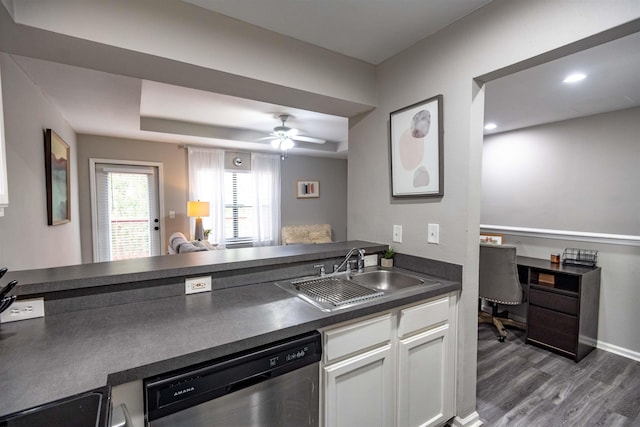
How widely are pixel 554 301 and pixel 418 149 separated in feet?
6.85

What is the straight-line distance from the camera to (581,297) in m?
2.47

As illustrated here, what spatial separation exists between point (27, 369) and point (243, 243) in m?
4.77

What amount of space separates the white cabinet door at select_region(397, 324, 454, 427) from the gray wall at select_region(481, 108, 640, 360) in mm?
2179

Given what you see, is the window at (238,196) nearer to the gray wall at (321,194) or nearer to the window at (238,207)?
the window at (238,207)

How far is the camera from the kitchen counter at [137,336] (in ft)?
2.61

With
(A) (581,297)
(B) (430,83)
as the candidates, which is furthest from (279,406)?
(A) (581,297)

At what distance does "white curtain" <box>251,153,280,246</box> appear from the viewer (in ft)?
18.4

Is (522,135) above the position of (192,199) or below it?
above

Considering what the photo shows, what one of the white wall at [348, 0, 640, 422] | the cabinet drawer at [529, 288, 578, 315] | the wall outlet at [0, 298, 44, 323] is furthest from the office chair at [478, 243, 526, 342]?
the wall outlet at [0, 298, 44, 323]

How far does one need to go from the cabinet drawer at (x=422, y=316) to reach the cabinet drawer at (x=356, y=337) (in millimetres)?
99

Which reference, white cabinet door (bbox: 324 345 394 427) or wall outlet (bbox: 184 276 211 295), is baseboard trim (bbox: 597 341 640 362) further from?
wall outlet (bbox: 184 276 211 295)

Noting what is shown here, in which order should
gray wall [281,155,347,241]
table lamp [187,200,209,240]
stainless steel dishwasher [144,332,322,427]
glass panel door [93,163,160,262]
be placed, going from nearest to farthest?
stainless steel dishwasher [144,332,322,427] < glass panel door [93,163,160,262] < table lamp [187,200,209,240] < gray wall [281,155,347,241]

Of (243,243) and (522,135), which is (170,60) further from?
(243,243)

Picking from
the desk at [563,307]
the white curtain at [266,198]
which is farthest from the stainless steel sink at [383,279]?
the white curtain at [266,198]
